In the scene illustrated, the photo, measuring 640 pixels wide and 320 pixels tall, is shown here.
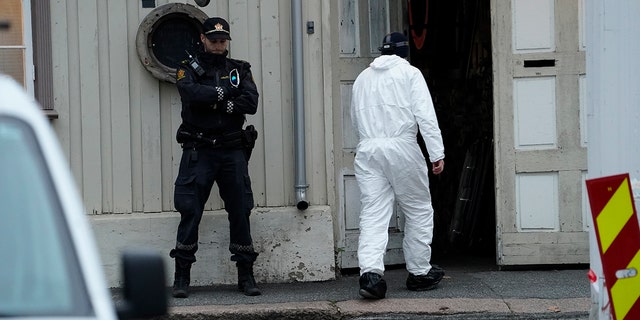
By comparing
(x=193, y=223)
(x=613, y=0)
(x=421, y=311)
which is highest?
(x=613, y=0)

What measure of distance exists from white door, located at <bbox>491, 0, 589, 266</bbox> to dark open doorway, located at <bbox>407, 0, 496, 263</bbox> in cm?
110

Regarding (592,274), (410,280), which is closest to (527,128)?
(410,280)

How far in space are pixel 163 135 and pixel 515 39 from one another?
9.03 ft

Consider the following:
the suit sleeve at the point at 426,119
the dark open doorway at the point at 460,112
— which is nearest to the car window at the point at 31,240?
the suit sleeve at the point at 426,119

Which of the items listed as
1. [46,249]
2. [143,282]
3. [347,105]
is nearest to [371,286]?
[347,105]

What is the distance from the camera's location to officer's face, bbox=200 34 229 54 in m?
8.73

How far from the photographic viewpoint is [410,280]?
9.02 meters

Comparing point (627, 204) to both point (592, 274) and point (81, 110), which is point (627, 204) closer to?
point (592, 274)

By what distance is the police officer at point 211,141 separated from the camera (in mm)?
8719

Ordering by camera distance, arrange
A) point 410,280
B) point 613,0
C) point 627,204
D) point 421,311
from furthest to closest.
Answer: point 410,280 < point 421,311 < point 613,0 < point 627,204

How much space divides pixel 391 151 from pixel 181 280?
1.72 m

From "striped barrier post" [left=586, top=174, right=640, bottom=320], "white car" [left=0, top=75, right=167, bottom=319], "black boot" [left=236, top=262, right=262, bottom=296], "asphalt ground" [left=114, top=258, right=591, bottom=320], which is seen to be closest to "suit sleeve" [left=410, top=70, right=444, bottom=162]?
"asphalt ground" [left=114, top=258, right=591, bottom=320]

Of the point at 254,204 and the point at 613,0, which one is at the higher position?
the point at 613,0

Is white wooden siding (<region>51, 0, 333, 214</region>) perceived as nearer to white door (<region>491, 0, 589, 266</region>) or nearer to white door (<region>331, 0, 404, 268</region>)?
white door (<region>331, 0, 404, 268</region>)
